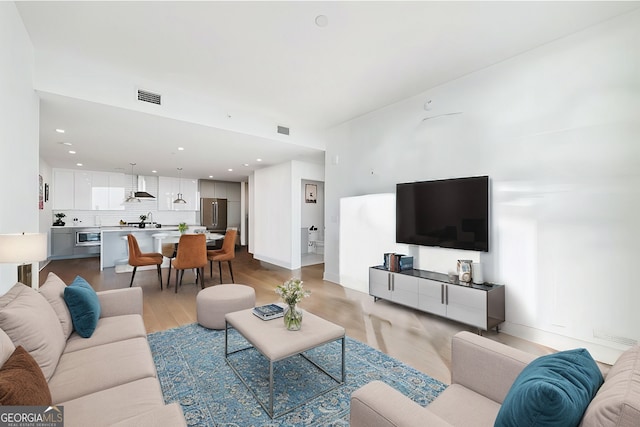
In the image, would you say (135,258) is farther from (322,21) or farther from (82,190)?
(82,190)

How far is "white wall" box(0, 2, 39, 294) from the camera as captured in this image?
7.23 feet

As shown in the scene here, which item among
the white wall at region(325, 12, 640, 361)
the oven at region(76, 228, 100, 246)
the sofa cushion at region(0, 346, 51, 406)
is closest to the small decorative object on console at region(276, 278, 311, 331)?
the sofa cushion at region(0, 346, 51, 406)

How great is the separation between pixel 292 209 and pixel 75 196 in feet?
21.7

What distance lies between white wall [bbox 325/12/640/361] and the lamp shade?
13.5 ft

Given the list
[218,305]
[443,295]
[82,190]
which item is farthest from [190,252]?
[82,190]

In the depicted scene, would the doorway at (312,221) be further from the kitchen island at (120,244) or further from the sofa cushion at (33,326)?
the sofa cushion at (33,326)

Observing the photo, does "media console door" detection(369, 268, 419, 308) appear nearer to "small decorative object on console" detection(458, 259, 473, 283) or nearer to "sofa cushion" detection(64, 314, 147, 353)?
"small decorative object on console" detection(458, 259, 473, 283)

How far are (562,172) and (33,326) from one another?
14.2ft

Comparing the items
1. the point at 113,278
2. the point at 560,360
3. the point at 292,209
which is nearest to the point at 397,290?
the point at 560,360

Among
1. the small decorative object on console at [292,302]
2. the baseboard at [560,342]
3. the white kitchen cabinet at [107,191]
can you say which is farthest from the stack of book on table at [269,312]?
the white kitchen cabinet at [107,191]

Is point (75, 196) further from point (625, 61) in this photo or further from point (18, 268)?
point (625, 61)

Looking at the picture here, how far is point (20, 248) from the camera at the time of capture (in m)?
2.00

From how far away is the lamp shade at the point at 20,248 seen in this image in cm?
195

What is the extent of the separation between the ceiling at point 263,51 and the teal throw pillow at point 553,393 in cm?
270
